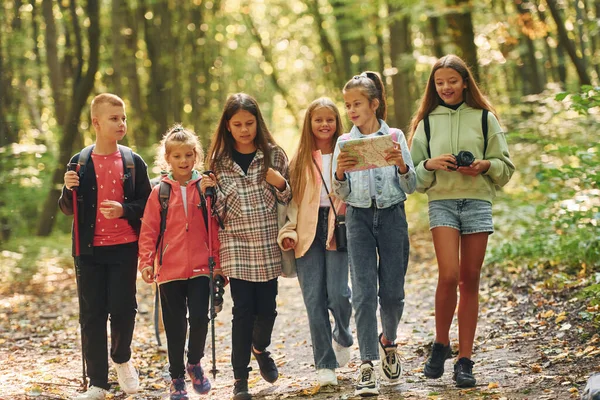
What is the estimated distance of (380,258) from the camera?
5652 mm

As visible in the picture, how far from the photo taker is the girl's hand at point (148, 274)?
552cm

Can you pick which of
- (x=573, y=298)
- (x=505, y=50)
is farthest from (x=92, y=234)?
(x=505, y=50)

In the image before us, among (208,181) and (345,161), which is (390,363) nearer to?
(345,161)

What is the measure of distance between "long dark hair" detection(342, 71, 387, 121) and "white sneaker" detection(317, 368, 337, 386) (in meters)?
2.05

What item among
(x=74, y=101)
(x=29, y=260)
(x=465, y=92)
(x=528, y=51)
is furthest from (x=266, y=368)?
(x=528, y=51)

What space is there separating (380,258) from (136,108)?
A: 1637cm

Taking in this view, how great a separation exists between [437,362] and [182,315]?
1984 millimetres

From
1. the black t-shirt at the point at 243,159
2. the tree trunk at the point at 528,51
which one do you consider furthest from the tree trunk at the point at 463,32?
the black t-shirt at the point at 243,159

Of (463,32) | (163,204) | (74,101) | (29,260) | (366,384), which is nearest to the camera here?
(366,384)

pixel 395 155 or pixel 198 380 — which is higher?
pixel 395 155

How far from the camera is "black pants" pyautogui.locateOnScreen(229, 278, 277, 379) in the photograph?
18.5ft

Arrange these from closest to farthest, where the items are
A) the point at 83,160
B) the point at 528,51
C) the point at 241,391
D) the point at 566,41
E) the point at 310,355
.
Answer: the point at 241,391, the point at 83,160, the point at 310,355, the point at 566,41, the point at 528,51

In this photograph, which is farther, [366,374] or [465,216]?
[465,216]

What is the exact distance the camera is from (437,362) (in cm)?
561
